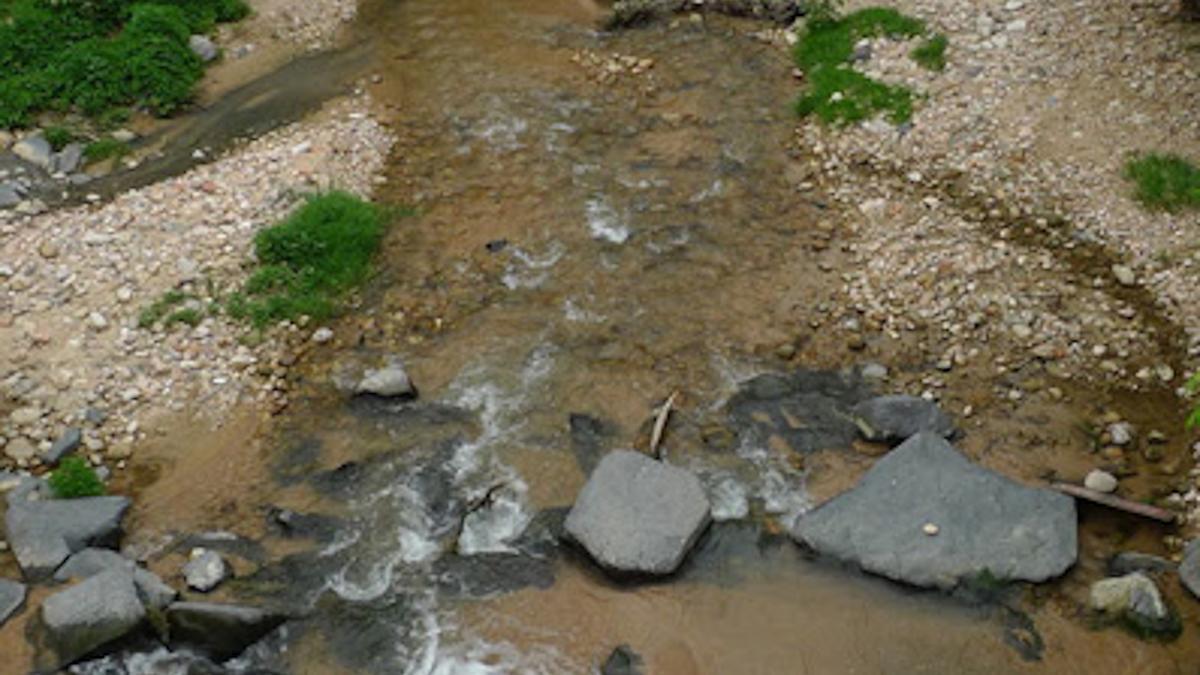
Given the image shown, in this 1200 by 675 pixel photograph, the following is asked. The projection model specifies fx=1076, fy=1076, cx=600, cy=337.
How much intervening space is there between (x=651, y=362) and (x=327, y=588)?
3864 mm

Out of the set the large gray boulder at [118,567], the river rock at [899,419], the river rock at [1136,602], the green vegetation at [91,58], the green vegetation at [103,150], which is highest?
the green vegetation at [91,58]

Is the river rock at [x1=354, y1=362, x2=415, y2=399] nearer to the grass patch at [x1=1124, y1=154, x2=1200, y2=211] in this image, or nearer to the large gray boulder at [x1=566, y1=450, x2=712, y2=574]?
the large gray boulder at [x1=566, y1=450, x2=712, y2=574]

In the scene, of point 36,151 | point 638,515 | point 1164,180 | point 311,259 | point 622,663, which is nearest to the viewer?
point 622,663

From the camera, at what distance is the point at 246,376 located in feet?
35.6

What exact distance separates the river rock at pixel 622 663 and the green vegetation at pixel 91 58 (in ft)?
35.9

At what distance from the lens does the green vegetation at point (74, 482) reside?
9500 millimetres

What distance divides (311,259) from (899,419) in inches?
262

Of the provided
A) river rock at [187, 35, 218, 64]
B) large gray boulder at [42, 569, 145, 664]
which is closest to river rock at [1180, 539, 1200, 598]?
large gray boulder at [42, 569, 145, 664]

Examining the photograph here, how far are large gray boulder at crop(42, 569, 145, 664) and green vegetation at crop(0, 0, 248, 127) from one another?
8748 mm

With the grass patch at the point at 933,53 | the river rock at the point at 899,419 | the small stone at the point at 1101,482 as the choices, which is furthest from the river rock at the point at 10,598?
the grass patch at the point at 933,53

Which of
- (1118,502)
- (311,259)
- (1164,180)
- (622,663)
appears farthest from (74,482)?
(1164,180)

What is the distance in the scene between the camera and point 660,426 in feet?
32.7

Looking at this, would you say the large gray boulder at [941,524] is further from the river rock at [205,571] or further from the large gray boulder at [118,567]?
the large gray boulder at [118,567]

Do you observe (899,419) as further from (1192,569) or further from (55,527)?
(55,527)
